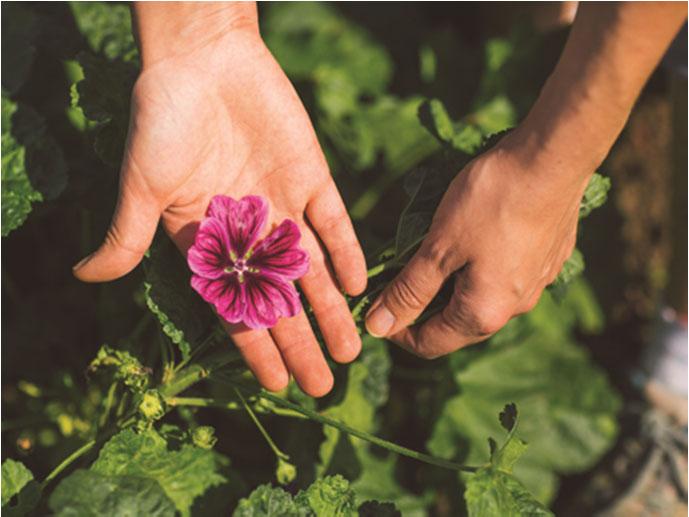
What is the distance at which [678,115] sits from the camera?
73.9 inches

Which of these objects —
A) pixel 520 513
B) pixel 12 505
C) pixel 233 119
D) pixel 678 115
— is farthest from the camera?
pixel 678 115

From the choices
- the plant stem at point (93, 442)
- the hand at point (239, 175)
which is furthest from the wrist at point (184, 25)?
the plant stem at point (93, 442)

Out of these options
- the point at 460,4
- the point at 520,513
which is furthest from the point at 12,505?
the point at 460,4

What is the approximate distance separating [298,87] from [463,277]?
2.92ft

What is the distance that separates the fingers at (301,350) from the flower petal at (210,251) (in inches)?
5.7

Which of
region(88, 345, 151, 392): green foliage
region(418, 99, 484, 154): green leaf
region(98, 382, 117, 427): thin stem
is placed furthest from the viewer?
region(418, 99, 484, 154): green leaf

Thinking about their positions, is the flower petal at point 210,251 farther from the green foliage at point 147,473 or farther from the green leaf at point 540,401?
the green leaf at point 540,401

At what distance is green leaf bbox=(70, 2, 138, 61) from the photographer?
5.44 feet

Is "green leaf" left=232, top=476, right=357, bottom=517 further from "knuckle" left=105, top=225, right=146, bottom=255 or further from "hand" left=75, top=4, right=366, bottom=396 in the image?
"knuckle" left=105, top=225, right=146, bottom=255

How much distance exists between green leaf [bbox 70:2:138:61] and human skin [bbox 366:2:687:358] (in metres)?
0.72

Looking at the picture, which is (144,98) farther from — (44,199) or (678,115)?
(678,115)

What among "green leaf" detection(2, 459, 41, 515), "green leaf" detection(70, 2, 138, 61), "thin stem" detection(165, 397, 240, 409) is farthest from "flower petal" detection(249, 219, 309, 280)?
"green leaf" detection(70, 2, 138, 61)

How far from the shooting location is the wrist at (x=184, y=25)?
1360 mm

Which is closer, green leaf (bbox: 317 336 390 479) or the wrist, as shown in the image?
the wrist
